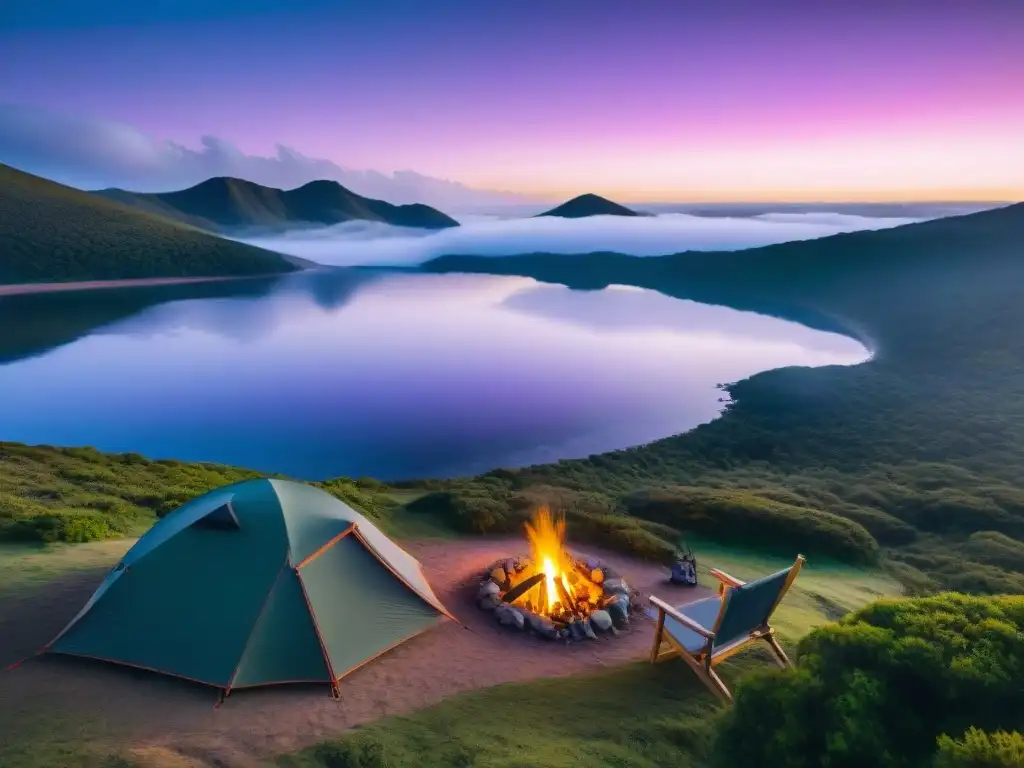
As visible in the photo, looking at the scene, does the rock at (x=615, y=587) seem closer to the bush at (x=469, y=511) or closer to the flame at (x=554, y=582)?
the flame at (x=554, y=582)

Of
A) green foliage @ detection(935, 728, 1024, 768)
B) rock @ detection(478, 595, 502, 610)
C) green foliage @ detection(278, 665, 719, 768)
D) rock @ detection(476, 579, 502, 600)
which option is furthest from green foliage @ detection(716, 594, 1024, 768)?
rock @ detection(476, 579, 502, 600)

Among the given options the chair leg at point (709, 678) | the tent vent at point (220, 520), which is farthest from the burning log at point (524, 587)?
the tent vent at point (220, 520)

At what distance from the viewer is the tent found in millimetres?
8367

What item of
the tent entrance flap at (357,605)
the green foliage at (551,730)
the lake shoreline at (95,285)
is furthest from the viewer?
the lake shoreline at (95,285)

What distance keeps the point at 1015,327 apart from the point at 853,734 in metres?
74.6

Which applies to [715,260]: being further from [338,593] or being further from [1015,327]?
[338,593]

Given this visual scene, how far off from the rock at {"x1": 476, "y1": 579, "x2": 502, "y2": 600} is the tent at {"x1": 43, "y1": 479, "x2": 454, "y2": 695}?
4.32 ft

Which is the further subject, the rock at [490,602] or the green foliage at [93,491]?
the green foliage at [93,491]

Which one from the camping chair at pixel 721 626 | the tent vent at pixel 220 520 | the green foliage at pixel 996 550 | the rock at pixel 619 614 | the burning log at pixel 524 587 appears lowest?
the green foliage at pixel 996 550

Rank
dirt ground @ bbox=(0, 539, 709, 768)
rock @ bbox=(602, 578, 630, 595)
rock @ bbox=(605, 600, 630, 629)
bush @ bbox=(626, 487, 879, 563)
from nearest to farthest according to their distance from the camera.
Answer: dirt ground @ bbox=(0, 539, 709, 768)
rock @ bbox=(605, 600, 630, 629)
rock @ bbox=(602, 578, 630, 595)
bush @ bbox=(626, 487, 879, 563)

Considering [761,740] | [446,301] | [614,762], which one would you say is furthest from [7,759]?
[446,301]

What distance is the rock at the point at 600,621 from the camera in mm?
10492

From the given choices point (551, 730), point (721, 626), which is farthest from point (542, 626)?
point (721, 626)

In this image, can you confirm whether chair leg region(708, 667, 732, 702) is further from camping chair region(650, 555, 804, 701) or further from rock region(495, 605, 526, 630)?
rock region(495, 605, 526, 630)
